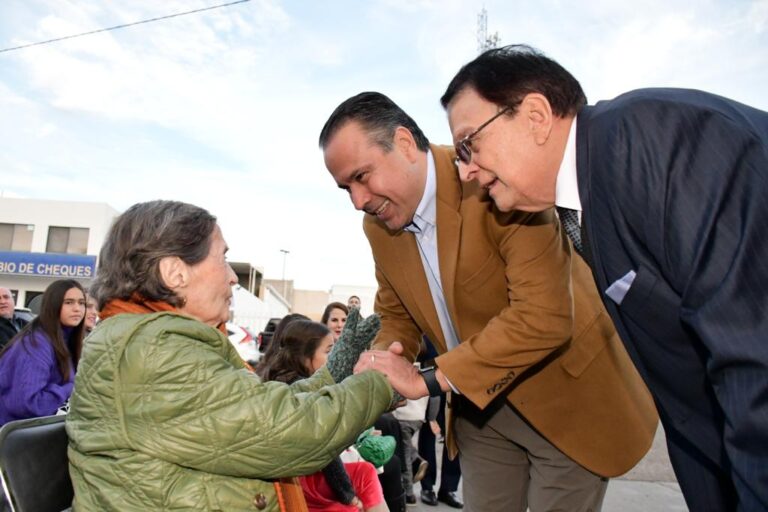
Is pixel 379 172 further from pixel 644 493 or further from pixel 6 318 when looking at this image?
pixel 6 318

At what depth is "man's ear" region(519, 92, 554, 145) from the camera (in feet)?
5.24

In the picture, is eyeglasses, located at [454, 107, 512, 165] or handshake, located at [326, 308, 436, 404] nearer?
eyeglasses, located at [454, 107, 512, 165]

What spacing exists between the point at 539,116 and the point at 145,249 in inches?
46.2

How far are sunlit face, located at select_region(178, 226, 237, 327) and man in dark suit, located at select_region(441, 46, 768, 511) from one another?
2.68ft

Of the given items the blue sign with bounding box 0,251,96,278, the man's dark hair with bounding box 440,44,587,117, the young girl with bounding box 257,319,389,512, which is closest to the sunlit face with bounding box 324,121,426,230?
the man's dark hair with bounding box 440,44,587,117

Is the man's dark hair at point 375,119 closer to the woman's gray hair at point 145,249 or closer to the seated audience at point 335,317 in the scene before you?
the woman's gray hair at point 145,249

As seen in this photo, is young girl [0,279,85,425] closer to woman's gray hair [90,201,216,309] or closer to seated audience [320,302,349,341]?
seated audience [320,302,349,341]

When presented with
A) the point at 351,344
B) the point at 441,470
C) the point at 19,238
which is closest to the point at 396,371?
the point at 351,344

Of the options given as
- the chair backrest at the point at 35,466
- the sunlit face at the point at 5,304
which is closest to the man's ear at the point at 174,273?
the chair backrest at the point at 35,466

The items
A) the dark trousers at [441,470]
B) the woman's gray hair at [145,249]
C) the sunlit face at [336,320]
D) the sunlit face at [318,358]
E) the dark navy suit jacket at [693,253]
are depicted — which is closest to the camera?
the dark navy suit jacket at [693,253]

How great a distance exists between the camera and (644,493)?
5961 mm

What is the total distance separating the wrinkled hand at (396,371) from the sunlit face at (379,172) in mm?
544

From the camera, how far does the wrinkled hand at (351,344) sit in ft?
7.58

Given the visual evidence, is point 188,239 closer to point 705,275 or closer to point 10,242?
point 705,275
